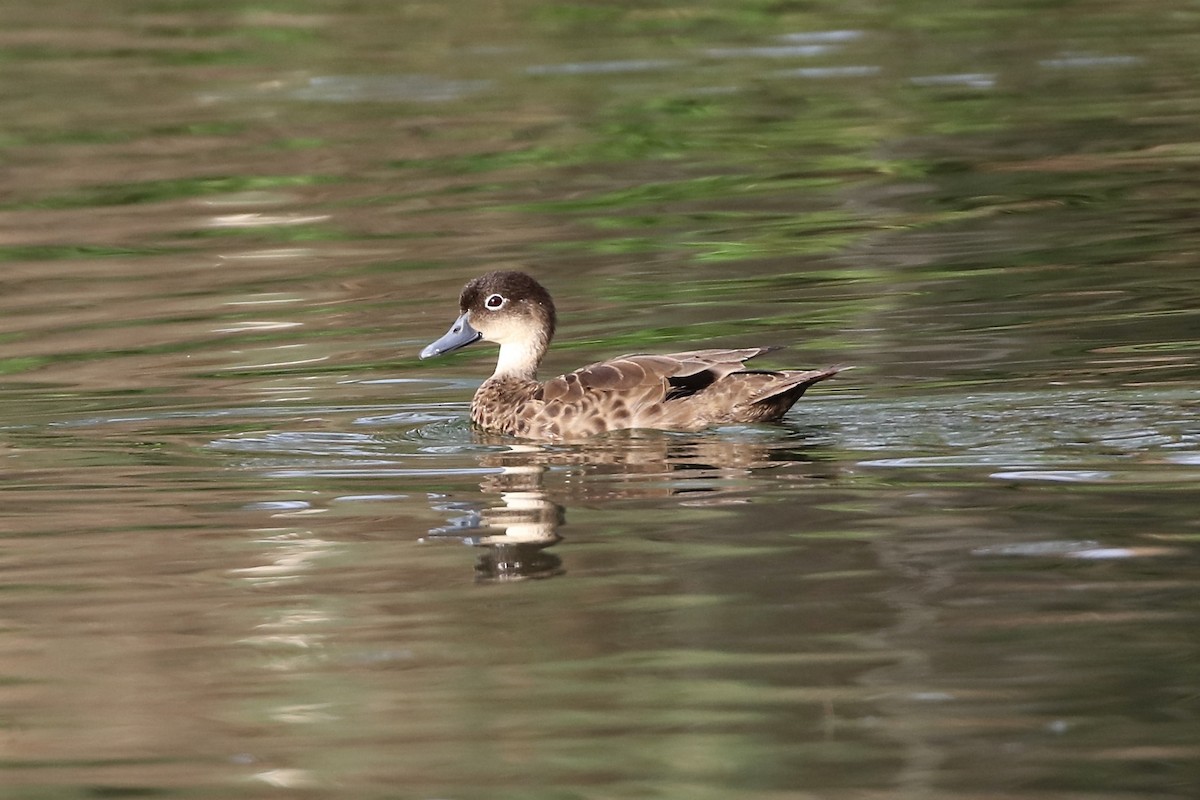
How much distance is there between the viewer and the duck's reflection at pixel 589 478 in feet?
24.0

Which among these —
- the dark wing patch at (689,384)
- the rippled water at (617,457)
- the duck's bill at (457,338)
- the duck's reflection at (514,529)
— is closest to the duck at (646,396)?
the dark wing patch at (689,384)

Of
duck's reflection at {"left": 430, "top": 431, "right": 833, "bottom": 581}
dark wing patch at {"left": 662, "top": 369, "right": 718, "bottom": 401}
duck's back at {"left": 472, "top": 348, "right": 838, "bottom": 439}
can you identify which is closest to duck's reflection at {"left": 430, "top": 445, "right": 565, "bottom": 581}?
duck's reflection at {"left": 430, "top": 431, "right": 833, "bottom": 581}

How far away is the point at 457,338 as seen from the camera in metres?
10.2

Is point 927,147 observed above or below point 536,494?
above

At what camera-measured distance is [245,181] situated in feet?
56.2

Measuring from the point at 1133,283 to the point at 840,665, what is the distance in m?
6.11

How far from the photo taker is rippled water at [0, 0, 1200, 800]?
5.47 m

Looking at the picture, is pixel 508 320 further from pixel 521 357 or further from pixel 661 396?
pixel 661 396

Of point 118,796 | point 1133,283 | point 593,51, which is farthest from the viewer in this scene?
point 593,51

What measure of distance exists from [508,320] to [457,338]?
0.27 metres

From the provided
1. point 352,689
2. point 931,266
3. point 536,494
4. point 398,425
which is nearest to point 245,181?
point 931,266

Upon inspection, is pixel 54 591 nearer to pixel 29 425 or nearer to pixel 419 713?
pixel 419 713

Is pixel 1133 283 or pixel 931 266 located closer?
pixel 1133 283

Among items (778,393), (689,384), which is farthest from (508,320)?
(778,393)
